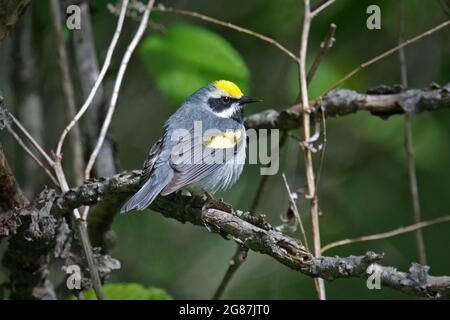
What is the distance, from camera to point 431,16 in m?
4.89

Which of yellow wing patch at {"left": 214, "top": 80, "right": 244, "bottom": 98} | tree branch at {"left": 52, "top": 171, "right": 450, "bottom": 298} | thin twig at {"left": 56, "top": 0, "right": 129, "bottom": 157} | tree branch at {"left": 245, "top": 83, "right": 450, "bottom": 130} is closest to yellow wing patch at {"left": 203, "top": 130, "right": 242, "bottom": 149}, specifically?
tree branch at {"left": 245, "top": 83, "right": 450, "bottom": 130}

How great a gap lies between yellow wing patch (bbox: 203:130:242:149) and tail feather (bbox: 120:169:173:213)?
0.63 metres

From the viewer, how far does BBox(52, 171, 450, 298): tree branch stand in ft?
6.53

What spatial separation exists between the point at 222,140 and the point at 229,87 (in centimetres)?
42

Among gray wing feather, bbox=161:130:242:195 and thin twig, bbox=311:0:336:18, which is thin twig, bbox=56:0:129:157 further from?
thin twig, bbox=311:0:336:18

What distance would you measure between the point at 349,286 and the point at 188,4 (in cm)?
244

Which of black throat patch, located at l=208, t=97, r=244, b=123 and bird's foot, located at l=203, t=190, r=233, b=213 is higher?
black throat patch, located at l=208, t=97, r=244, b=123

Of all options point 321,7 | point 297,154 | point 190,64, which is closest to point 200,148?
point 190,64

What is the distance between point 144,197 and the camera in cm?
289

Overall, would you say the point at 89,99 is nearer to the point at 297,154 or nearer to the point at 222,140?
the point at 222,140

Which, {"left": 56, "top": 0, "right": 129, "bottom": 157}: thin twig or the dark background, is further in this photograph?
the dark background

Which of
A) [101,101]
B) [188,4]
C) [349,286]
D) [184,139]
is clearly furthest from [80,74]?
[349,286]

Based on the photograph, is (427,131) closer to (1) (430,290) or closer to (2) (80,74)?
(2) (80,74)

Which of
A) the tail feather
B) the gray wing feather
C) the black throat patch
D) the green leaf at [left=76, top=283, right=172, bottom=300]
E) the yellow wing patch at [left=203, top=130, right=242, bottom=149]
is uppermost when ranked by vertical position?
the black throat patch
